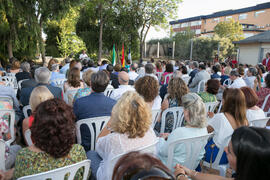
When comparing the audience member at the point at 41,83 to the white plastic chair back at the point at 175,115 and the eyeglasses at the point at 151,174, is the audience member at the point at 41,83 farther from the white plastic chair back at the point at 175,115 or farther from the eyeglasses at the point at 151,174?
the eyeglasses at the point at 151,174

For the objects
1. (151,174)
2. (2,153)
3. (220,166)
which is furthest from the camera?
(220,166)

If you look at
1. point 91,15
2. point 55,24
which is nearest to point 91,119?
point 91,15

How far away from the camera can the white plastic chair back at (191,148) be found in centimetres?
207

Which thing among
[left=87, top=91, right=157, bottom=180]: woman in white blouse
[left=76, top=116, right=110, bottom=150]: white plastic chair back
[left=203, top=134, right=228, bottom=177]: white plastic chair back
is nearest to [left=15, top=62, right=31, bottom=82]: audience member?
[left=76, top=116, right=110, bottom=150]: white plastic chair back

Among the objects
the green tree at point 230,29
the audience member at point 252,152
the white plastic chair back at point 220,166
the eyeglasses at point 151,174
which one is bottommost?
the white plastic chair back at point 220,166

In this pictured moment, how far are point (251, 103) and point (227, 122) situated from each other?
801mm

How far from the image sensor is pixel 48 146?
1.54 metres

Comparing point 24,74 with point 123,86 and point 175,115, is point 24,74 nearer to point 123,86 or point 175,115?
point 123,86

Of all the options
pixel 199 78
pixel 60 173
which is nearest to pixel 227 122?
pixel 60 173

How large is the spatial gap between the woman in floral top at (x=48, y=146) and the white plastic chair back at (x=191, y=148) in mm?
935

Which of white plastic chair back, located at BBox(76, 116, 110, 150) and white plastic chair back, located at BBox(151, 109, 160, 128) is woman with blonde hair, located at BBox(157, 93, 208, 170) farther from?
white plastic chair back, located at BBox(151, 109, 160, 128)

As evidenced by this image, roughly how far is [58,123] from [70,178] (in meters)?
0.42

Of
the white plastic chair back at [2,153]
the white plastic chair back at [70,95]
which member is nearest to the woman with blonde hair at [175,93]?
the white plastic chair back at [70,95]

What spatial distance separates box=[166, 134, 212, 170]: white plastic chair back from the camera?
6.79ft
